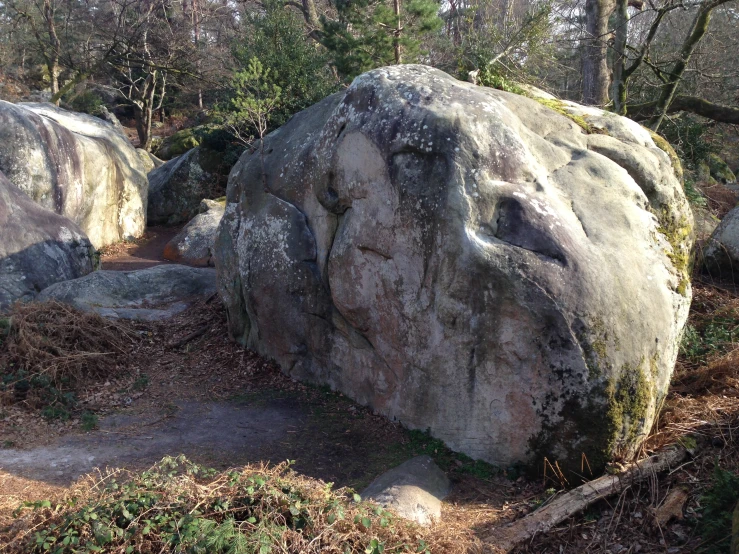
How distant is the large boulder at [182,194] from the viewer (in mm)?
17609

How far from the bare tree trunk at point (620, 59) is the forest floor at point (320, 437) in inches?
175

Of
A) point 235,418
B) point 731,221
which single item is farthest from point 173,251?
point 731,221

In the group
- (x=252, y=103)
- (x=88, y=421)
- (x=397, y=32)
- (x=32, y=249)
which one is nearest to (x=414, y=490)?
(x=88, y=421)

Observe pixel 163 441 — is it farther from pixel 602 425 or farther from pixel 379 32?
pixel 379 32

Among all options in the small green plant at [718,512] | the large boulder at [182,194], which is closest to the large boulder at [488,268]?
the small green plant at [718,512]

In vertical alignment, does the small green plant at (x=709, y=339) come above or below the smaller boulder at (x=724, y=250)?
below

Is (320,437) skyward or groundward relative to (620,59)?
groundward

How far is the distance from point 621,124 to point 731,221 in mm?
2647

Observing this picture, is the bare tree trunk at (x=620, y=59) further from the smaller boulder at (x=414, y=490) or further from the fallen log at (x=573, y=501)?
the smaller boulder at (x=414, y=490)

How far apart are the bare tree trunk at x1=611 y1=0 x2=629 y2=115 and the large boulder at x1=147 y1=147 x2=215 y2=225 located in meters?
10.6

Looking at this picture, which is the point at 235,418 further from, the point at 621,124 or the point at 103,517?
the point at 621,124

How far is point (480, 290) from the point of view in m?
5.34

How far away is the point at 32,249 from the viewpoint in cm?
988

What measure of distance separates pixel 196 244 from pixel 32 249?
Result: 171 inches
